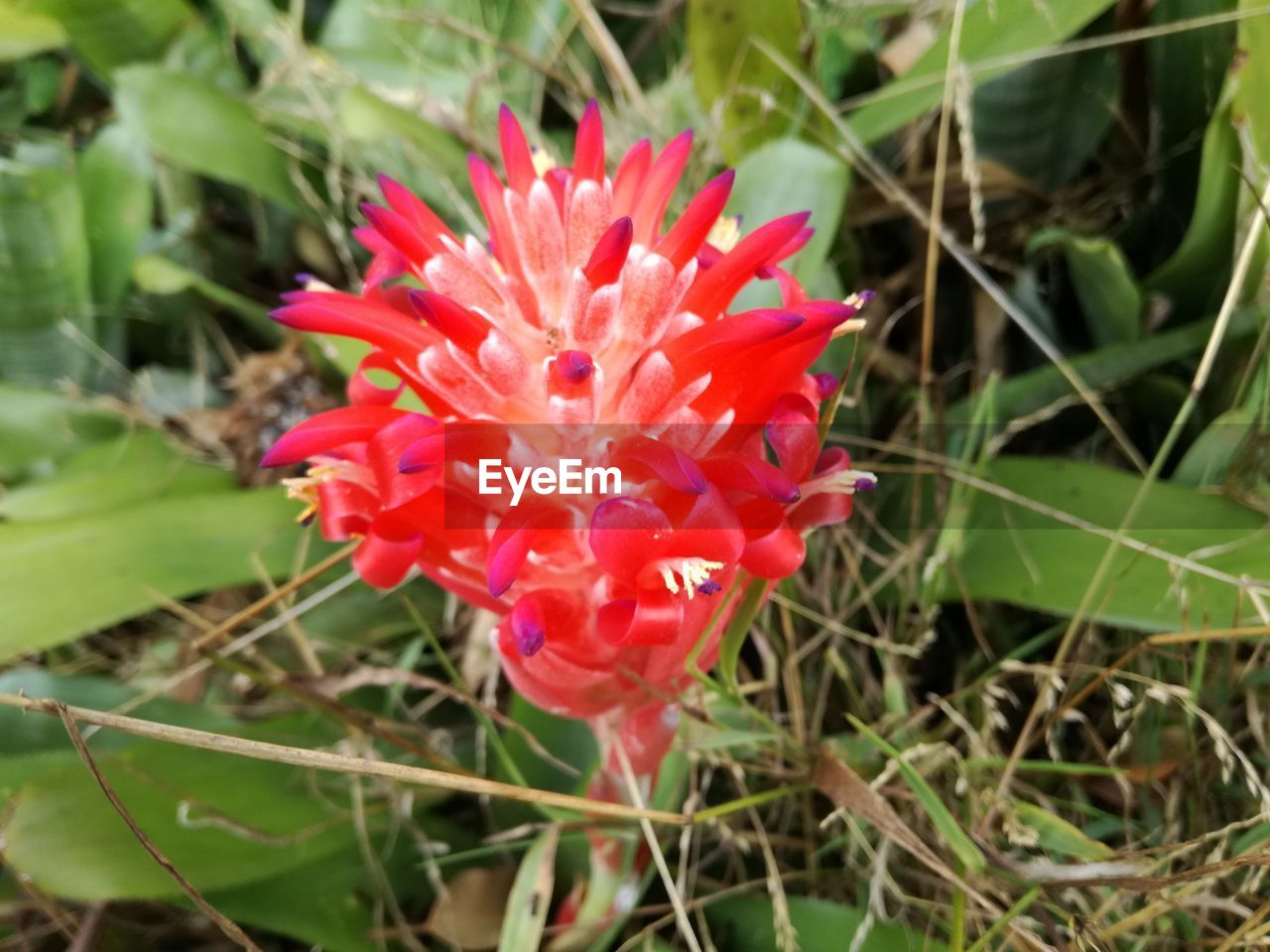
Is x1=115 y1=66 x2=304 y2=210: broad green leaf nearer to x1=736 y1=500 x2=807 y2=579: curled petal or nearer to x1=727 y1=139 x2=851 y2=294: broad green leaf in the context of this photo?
x1=727 y1=139 x2=851 y2=294: broad green leaf

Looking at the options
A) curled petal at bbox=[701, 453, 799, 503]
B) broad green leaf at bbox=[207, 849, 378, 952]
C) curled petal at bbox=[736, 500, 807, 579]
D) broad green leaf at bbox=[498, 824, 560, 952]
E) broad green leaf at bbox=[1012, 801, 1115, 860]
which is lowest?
broad green leaf at bbox=[207, 849, 378, 952]

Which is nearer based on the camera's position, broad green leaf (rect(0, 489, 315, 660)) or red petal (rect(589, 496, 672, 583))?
red petal (rect(589, 496, 672, 583))

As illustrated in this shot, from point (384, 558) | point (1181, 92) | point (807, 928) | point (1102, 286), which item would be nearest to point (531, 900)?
point (807, 928)

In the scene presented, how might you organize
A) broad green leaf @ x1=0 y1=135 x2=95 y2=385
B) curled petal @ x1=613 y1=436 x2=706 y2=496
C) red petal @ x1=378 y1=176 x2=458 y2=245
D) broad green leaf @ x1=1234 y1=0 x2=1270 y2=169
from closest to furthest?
curled petal @ x1=613 y1=436 x2=706 y2=496
red petal @ x1=378 y1=176 x2=458 y2=245
broad green leaf @ x1=1234 y1=0 x2=1270 y2=169
broad green leaf @ x1=0 y1=135 x2=95 y2=385

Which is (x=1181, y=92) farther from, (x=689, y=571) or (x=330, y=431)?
(x=330, y=431)

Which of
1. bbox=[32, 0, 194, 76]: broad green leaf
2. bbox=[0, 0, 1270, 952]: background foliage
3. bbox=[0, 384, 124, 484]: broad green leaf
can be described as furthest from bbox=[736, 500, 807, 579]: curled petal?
bbox=[32, 0, 194, 76]: broad green leaf
